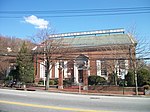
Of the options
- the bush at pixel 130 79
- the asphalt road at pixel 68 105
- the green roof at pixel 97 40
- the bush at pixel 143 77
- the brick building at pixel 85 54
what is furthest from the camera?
the green roof at pixel 97 40

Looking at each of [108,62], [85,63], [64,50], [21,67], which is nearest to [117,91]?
[108,62]

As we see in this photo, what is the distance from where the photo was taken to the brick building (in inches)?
1586

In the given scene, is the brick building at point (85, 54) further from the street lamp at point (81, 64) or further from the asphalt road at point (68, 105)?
the asphalt road at point (68, 105)

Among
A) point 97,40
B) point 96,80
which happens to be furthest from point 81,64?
point 96,80

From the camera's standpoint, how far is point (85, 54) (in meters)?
48.4

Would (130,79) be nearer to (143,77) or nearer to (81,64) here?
(143,77)

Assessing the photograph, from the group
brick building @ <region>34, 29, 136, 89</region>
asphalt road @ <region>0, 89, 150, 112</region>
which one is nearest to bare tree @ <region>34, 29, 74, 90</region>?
brick building @ <region>34, 29, 136, 89</region>

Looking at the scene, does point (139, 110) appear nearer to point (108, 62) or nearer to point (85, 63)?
point (108, 62)

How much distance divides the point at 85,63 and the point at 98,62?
8.91 ft

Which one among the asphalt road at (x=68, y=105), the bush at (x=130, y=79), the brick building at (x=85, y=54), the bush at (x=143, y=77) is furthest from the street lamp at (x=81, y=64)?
the asphalt road at (x=68, y=105)

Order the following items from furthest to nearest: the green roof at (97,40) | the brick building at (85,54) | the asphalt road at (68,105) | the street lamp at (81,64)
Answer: the green roof at (97,40) < the street lamp at (81,64) < the brick building at (85,54) < the asphalt road at (68,105)

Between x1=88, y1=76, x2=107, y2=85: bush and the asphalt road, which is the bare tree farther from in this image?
the asphalt road

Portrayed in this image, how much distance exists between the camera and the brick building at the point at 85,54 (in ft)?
132

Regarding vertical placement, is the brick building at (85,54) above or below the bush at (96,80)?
above
